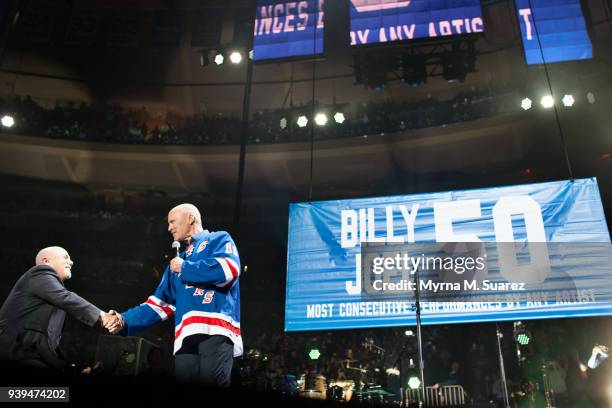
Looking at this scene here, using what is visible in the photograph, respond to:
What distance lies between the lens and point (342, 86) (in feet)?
51.5

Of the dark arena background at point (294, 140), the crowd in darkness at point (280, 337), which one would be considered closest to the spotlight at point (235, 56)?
the dark arena background at point (294, 140)

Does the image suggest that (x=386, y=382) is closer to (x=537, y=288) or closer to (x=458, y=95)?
(x=537, y=288)

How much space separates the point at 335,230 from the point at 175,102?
1101 centimetres

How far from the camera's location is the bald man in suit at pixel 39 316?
298 centimetres

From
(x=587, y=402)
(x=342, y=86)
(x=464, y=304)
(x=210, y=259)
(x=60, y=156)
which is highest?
(x=342, y=86)

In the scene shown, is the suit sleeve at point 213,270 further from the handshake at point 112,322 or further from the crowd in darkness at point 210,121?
the crowd in darkness at point 210,121

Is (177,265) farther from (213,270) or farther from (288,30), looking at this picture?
(288,30)

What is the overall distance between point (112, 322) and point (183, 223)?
2.49 feet

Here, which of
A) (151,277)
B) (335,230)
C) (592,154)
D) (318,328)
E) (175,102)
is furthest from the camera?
(175,102)

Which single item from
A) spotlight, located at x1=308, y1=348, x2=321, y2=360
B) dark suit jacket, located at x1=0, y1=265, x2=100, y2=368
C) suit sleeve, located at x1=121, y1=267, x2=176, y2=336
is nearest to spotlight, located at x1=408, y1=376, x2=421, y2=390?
spotlight, located at x1=308, y1=348, x2=321, y2=360

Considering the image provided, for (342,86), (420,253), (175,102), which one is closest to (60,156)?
(175,102)

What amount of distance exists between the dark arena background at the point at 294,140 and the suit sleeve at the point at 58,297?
4.40 meters

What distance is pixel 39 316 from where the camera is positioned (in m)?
3.10

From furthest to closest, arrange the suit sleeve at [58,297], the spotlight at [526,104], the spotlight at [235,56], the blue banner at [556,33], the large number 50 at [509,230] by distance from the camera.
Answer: the spotlight at [526,104] → the spotlight at [235,56] → the blue banner at [556,33] → the large number 50 at [509,230] → the suit sleeve at [58,297]
